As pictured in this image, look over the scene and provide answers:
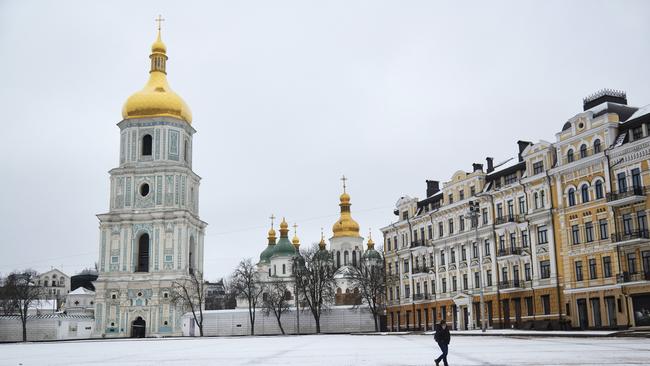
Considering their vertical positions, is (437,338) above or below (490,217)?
below

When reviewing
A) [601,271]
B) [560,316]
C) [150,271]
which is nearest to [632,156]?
[601,271]

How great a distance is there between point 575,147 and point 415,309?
25.8m

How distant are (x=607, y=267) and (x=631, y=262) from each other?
1838mm

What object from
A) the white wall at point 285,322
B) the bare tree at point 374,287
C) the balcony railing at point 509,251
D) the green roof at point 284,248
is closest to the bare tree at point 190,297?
the white wall at point 285,322

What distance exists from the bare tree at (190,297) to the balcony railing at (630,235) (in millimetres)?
46100

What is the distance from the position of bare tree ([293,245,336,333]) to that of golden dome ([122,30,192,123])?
23.0m

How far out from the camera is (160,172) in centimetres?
8356

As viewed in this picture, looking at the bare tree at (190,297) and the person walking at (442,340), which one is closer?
the person walking at (442,340)

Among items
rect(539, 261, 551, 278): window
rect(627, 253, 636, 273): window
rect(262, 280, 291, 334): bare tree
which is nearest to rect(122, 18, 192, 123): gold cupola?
rect(262, 280, 291, 334): bare tree

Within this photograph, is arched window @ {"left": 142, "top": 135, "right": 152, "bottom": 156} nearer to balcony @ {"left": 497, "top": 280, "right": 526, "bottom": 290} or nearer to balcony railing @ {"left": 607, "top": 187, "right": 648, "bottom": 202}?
balcony @ {"left": 497, "top": 280, "right": 526, "bottom": 290}

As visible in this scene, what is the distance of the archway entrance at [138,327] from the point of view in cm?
8012

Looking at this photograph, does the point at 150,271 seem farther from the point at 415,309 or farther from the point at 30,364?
the point at 30,364

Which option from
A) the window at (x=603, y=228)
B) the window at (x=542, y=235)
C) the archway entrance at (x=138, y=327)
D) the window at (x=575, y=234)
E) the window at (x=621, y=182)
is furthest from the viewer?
the archway entrance at (x=138, y=327)

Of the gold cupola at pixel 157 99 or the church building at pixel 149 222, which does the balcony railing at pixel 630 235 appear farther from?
the gold cupola at pixel 157 99
